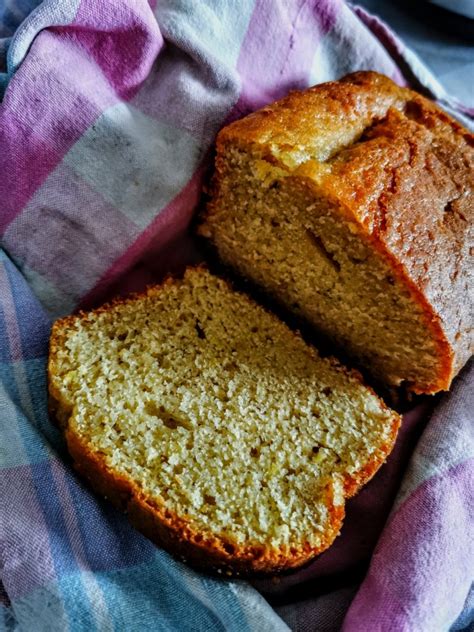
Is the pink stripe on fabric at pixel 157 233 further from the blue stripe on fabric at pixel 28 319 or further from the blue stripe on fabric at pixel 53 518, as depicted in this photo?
the blue stripe on fabric at pixel 53 518

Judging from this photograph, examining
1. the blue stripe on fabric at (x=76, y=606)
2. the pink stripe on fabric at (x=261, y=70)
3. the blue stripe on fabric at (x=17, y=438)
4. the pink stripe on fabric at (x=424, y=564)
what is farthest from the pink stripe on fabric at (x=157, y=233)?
the pink stripe on fabric at (x=424, y=564)

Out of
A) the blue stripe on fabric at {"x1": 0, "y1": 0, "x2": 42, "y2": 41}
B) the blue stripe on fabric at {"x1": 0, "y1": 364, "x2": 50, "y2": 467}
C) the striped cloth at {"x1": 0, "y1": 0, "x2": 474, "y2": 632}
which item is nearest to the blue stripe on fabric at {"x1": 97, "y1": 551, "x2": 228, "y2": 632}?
the striped cloth at {"x1": 0, "y1": 0, "x2": 474, "y2": 632}

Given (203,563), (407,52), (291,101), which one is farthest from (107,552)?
→ (407,52)

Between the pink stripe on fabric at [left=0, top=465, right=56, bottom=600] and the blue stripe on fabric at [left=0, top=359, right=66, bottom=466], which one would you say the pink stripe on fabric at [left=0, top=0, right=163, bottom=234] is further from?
the pink stripe on fabric at [left=0, top=465, right=56, bottom=600]

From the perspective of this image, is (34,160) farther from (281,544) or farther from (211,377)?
(281,544)

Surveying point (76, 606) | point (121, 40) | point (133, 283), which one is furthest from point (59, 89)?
point (76, 606)
